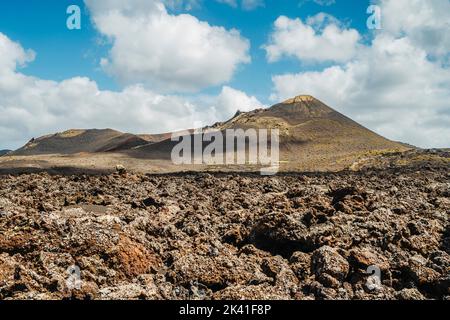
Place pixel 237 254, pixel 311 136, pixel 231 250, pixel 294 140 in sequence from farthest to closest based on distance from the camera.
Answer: pixel 311 136 < pixel 294 140 < pixel 231 250 < pixel 237 254

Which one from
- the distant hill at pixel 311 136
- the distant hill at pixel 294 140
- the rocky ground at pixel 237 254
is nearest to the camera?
the rocky ground at pixel 237 254

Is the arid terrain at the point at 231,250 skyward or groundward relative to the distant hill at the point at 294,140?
groundward

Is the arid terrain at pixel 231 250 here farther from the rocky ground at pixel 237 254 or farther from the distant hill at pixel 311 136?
the distant hill at pixel 311 136

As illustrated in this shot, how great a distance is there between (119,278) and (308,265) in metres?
3.75

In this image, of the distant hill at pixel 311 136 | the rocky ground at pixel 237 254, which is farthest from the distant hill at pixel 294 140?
the rocky ground at pixel 237 254

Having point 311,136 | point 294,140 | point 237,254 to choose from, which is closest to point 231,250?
point 237,254

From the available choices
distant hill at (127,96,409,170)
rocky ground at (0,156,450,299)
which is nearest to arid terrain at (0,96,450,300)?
rocky ground at (0,156,450,299)

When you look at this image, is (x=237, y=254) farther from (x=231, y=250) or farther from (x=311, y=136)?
(x=311, y=136)

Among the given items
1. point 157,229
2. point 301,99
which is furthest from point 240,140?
point 157,229

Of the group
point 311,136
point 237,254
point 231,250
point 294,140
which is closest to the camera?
point 237,254

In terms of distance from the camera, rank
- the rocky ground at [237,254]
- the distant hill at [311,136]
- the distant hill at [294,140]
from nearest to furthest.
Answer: the rocky ground at [237,254] → the distant hill at [294,140] → the distant hill at [311,136]

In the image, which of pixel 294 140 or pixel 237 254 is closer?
pixel 237 254

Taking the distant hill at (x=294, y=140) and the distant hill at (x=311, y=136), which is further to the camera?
the distant hill at (x=311, y=136)
